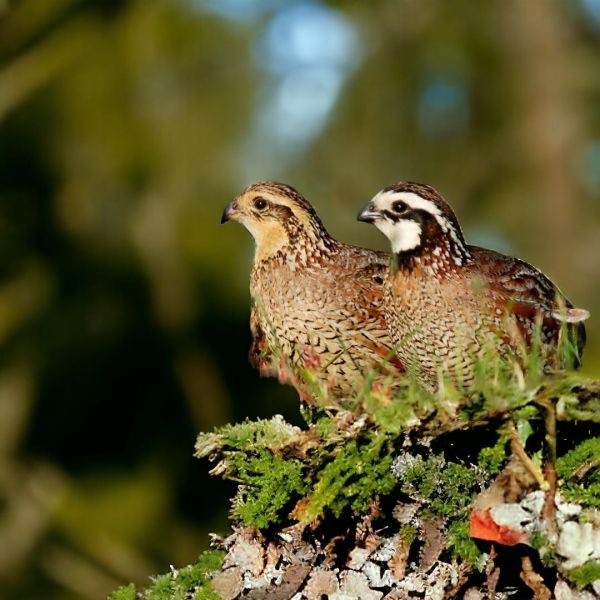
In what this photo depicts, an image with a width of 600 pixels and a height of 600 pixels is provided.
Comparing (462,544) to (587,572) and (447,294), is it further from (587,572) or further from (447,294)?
(447,294)

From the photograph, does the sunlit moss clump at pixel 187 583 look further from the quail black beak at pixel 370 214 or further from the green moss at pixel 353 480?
the quail black beak at pixel 370 214

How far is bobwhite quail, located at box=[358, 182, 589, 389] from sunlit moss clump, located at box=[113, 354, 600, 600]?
81cm

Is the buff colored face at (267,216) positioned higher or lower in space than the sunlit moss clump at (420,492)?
higher

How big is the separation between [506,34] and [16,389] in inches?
216

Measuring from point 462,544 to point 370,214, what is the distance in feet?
5.59

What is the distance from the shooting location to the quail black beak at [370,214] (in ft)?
14.5

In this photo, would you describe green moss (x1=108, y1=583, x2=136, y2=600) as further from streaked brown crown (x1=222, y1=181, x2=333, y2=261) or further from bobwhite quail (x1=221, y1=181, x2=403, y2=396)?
streaked brown crown (x1=222, y1=181, x2=333, y2=261)

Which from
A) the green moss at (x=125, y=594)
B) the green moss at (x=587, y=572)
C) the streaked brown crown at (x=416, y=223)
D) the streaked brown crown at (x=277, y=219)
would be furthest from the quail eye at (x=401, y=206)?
the green moss at (x=587, y=572)

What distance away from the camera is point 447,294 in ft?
13.7

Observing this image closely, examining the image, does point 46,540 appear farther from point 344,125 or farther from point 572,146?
point 572,146

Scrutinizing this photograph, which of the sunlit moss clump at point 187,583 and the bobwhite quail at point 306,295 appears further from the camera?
the bobwhite quail at point 306,295

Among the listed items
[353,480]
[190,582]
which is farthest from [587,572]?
[190,582]

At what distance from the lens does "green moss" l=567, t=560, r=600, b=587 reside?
9.00 feet

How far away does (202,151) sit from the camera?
11.9 metres
